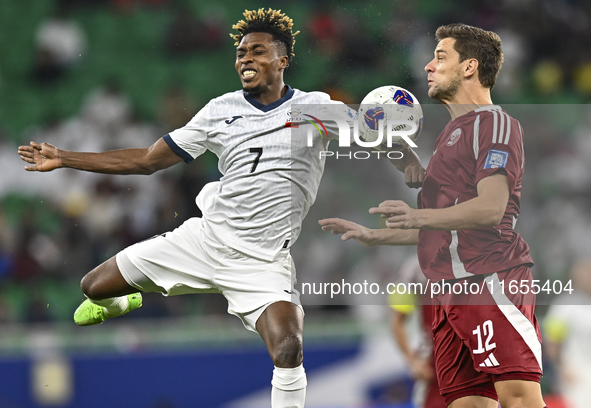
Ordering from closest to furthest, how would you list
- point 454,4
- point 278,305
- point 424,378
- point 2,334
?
point 278,305 → point 424,378 → point 2,334 → point 454,4

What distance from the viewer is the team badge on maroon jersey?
4.04 meters

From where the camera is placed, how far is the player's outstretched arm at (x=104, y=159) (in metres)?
4.91

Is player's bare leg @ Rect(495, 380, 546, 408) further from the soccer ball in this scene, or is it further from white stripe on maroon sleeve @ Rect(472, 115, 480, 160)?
the soccer ball

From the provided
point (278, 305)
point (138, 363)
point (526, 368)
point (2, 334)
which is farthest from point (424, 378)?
point (2, 334)

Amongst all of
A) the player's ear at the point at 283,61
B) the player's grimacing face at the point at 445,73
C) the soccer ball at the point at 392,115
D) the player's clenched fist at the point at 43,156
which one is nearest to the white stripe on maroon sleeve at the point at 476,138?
the player's grimacing face at the point at 445,73

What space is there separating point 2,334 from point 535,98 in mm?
7675

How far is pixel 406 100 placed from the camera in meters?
4.71

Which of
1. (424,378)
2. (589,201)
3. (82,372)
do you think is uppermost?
(589,201)

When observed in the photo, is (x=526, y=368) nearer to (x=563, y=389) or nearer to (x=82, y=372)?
(x=563, y=389)

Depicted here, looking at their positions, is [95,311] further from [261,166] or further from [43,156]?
[261,166]

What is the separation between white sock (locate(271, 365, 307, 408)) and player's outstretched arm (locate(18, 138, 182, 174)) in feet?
4.98

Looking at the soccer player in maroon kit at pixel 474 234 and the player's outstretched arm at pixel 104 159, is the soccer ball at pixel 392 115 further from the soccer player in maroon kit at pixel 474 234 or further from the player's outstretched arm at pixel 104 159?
the player's outstretched arm at pixel 104 159

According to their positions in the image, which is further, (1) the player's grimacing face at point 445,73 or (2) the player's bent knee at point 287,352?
(2) the player's bent knee at point 287,352

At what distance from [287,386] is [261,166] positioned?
4.32 feet
